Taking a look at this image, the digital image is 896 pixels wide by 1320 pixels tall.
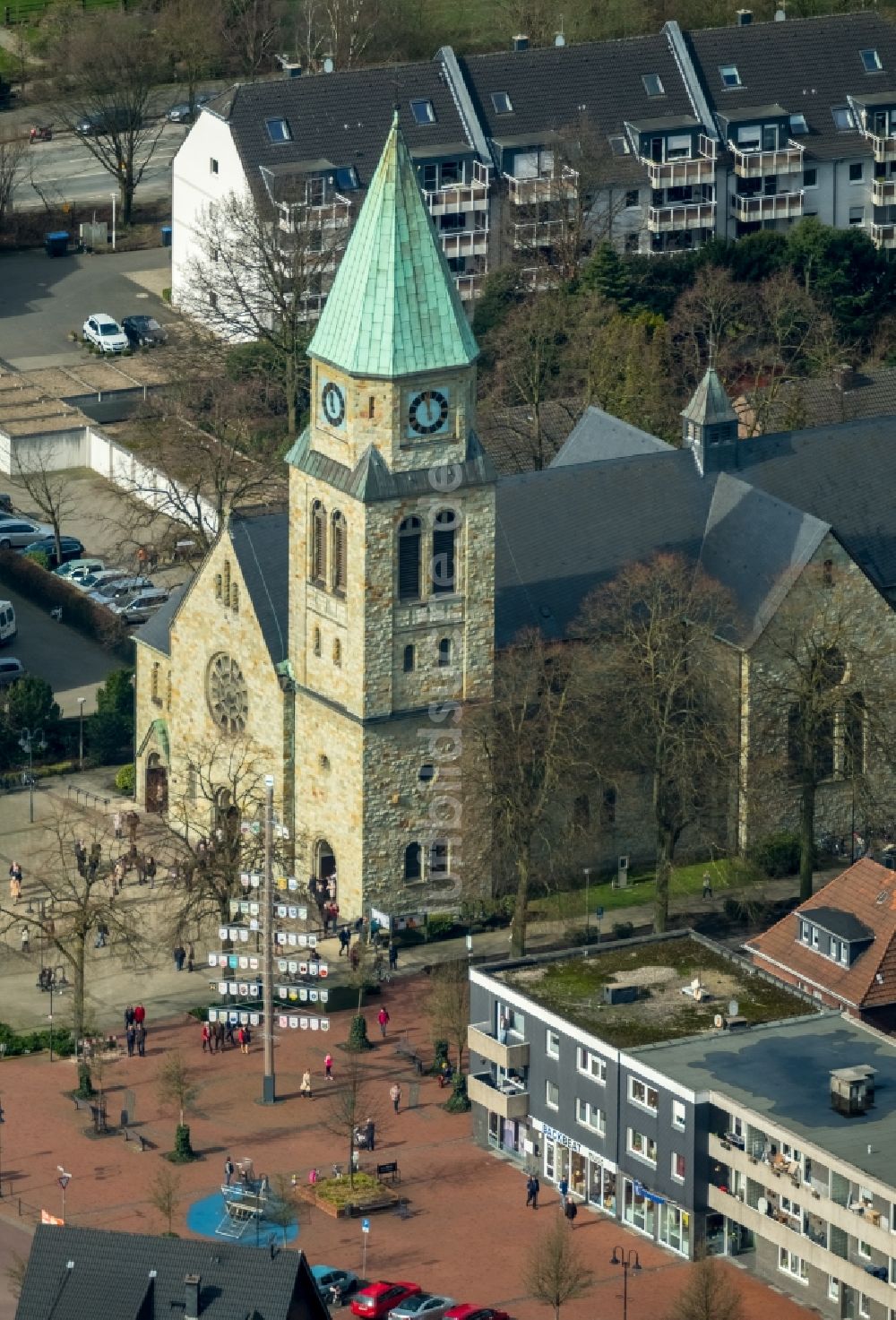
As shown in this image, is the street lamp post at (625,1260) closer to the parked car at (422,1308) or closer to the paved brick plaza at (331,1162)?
the paved brick plaza at (331,1162)

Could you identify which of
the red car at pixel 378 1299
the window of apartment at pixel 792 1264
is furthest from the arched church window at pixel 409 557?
the window of apartment at pixel 792 1264

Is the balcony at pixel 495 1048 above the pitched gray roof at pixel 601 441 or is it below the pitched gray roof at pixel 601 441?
below

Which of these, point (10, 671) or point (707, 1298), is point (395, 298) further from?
point (707, 1298)

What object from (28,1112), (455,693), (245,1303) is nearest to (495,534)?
(455,693)

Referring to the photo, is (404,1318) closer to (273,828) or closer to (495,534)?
(273,828)

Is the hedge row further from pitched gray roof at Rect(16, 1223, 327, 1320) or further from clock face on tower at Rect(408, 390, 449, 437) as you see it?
pitched gray roof at Rect(16, 1223, 327, 1320)

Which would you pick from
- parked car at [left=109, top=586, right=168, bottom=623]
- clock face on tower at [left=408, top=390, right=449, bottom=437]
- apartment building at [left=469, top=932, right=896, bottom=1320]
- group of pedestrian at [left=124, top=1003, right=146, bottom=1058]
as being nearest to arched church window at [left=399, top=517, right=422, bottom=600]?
clock face on tower at [left=408, top=390, right=449, bottom=437]

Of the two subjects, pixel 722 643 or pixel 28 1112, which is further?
pixel 722 643
